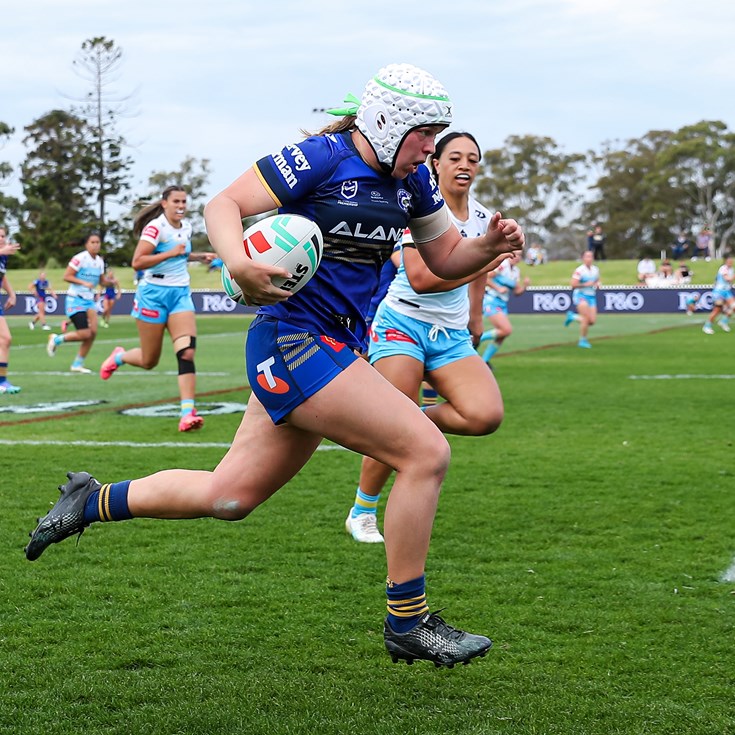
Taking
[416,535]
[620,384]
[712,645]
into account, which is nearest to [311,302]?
[416,535]

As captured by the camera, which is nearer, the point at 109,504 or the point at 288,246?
the point at 288,246

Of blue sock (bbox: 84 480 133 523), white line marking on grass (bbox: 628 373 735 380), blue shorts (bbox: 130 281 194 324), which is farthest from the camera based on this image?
white line marking on grass (bbox: 628 373 735 380)

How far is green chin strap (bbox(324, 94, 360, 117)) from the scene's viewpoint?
14.6ft

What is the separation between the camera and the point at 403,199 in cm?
435

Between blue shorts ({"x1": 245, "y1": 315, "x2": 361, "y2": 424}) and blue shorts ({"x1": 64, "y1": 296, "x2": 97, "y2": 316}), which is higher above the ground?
blue shorts ({"x1": 245, "y1": 315, "x2": 361, "y2": 424})

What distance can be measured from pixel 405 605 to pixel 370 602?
117cm

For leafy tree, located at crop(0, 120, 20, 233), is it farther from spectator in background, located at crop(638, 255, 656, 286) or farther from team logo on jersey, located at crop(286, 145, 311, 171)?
team logo on jersey, located at crop(286, 145, 311, 171)

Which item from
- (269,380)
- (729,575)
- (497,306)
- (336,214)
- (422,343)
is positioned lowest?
(729,575)

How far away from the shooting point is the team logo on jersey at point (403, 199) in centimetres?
432

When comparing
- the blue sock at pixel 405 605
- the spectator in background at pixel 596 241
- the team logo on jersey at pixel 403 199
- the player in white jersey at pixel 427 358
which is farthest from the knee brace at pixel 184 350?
the spectator in background at pixel 596 241

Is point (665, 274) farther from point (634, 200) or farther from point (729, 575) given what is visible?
point (729, 575)

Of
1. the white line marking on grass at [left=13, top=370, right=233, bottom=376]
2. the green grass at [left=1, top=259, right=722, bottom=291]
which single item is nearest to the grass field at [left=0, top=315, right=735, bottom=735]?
the white line marking on grass at [left=13, top=370, right=233, bottom=376]

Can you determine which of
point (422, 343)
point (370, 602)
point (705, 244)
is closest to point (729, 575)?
point (370, 602)

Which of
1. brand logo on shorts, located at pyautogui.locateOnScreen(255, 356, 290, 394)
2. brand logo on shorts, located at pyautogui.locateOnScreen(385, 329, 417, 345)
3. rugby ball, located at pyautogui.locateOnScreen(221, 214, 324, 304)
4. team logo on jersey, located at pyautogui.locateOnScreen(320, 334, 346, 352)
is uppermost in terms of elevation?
rugby ball, located at pyautogui.locateOnScreen(221, 214, 324, 304)
